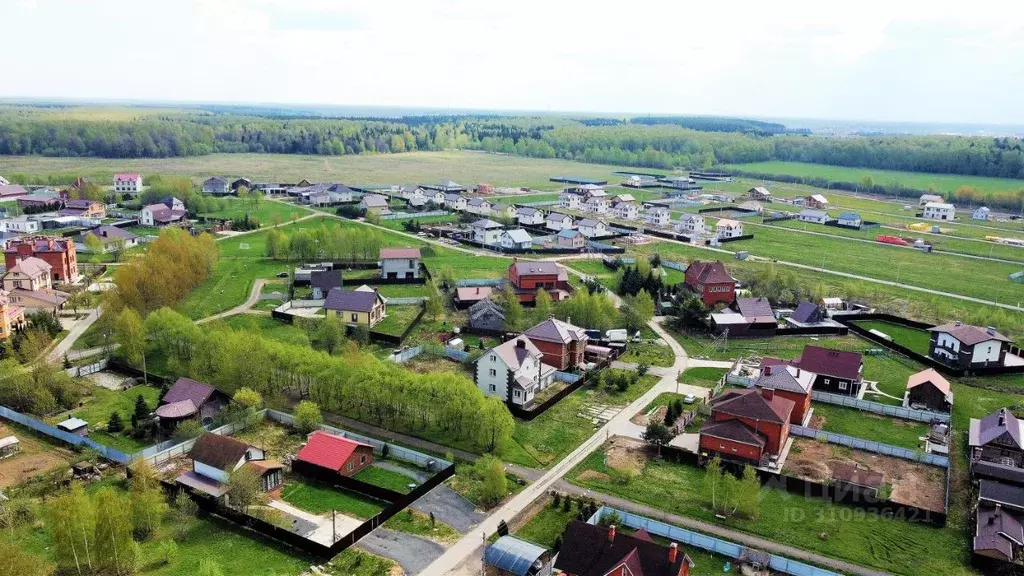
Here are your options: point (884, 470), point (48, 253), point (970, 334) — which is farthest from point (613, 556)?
point (48, 253)

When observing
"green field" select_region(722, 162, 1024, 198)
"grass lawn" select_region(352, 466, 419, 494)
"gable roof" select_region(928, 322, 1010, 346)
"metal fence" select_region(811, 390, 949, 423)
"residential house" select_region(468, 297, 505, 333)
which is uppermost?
"green field" select_region(722, 162, 1024, 198)

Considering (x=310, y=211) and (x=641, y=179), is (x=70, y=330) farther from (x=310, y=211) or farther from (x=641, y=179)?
(x=641, y=179)

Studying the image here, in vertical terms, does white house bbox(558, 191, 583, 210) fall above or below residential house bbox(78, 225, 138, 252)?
above

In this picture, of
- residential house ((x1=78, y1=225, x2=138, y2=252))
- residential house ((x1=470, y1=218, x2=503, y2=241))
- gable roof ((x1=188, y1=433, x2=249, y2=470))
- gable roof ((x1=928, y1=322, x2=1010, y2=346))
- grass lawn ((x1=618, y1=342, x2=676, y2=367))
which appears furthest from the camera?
residential house ((x1=470, y1=218, x2=503, y2=241))

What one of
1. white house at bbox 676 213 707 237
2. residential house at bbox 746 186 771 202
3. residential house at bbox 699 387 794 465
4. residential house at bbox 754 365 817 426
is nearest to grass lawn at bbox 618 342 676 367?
residential house at bbox 754 365 817 426

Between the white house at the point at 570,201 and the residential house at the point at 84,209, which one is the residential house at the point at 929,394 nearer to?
the white house at the point at 570,201

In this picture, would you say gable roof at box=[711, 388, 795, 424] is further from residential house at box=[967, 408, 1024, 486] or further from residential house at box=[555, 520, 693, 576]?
residential house at box=[555, 520, 693, 576]

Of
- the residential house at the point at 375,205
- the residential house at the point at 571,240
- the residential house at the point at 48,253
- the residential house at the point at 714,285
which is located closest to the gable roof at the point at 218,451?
the residential house at the point at 48,253
